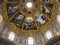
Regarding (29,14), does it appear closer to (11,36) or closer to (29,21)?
(29,21)

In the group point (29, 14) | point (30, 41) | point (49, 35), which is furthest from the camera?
point (29, 14)

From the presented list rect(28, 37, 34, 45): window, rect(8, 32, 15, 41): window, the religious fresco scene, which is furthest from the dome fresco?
rect(28, 37, 34, 45): window

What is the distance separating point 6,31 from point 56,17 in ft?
17.2

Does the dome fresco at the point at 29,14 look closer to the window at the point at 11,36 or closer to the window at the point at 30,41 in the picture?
the window at the point at 11,36

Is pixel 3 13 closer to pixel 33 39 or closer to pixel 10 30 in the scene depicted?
pixel 10 30

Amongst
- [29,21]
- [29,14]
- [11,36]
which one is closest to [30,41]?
[11,36]

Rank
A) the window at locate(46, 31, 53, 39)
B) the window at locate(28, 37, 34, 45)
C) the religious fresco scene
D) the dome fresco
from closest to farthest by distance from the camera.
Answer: the window at locate(46, 31, 53, 39) → the religious fresco scene → the window at locate(28, 37, 34, 45) → the dome fresco

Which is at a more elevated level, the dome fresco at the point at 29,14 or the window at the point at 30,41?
the dome fresco at the point at 29,14

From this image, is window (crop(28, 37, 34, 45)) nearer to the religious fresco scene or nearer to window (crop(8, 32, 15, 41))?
the religious fresco scene

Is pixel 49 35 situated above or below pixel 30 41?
above

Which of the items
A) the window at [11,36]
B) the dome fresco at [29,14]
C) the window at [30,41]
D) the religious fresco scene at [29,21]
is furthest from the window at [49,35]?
the window at [11,36]

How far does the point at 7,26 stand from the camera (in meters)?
21.9

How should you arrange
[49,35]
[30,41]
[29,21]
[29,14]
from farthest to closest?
1. [29,21]
2. [29,14]
3. [30,41]
4. [49,35]

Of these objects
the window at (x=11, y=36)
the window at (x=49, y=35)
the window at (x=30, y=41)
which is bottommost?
the window at (x=30, y=41)
